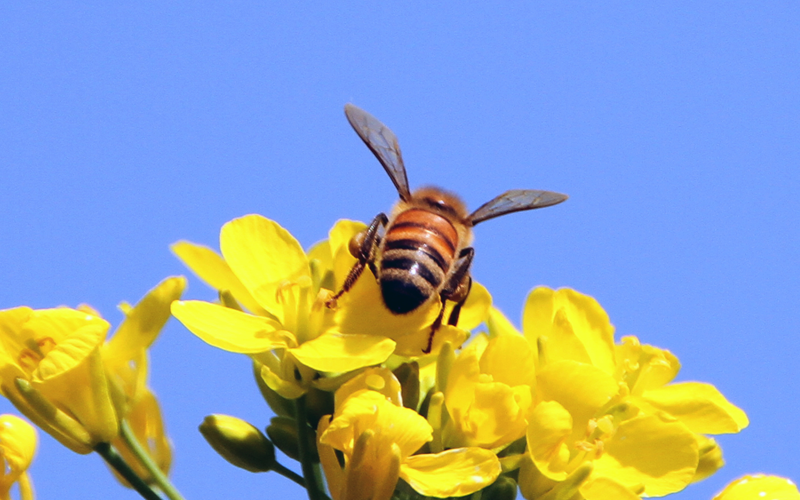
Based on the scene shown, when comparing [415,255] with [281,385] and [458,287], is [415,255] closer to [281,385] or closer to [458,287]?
[458,287]

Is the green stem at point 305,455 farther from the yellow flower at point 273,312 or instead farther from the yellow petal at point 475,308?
the yellow petal at point 475,308

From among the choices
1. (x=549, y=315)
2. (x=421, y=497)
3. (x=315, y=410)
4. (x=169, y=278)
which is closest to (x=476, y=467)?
(x=421, y=497)

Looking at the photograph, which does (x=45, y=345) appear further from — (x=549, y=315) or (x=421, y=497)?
(x=549, y=315)

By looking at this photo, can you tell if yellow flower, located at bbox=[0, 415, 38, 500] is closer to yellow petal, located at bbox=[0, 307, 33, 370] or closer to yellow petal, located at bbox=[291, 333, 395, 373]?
yellow petal, located at bbox=[0, 307, 33, 370]

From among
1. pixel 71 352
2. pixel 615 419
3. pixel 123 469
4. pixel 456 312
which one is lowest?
pixel 123 469

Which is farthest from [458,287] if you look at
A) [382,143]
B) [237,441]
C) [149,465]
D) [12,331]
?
[12,331]

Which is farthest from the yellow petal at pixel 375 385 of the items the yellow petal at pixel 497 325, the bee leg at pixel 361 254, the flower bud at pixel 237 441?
the yellow petal at pixel 497 325

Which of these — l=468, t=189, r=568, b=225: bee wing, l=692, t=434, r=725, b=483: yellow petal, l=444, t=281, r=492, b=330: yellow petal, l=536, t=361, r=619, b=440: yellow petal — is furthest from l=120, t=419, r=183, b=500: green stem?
l=692, t=434, r=725, b=483: yellow petal
